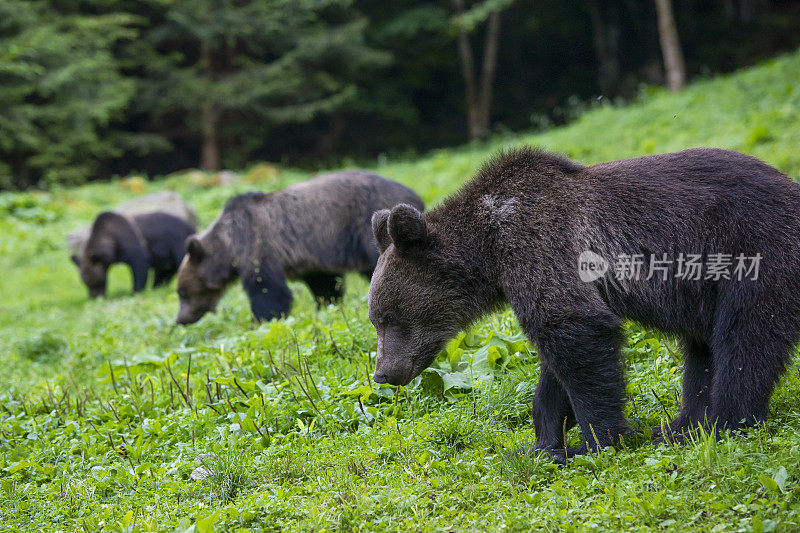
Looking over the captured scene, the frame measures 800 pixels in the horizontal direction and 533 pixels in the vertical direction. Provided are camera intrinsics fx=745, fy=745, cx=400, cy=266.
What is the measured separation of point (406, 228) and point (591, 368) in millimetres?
1406

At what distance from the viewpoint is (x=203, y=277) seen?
10.7 m

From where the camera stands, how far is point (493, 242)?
4676 mm

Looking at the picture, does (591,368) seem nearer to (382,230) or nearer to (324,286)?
(382,230)

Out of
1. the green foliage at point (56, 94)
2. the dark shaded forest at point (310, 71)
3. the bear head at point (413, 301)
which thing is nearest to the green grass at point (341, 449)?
the bear head at point (413, 301)

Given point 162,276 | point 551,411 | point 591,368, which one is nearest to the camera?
point 591,368

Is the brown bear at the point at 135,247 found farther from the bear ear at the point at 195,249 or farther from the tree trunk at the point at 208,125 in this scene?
the tree trunk at the point at 208,125

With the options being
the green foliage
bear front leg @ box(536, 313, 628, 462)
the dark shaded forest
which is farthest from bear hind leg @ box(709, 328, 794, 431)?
the green foliage

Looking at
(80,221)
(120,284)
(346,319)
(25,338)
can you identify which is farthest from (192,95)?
(346,319)

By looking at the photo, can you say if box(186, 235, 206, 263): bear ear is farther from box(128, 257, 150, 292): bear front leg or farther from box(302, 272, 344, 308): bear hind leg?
box(128, 257, 150, 292): bear front leg

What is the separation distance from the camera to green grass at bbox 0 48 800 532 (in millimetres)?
3770

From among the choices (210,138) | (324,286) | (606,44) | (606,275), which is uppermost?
(606,44)

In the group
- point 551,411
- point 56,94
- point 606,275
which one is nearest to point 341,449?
point 551,411

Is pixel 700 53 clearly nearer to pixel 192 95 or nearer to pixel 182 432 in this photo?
pixel 192 95

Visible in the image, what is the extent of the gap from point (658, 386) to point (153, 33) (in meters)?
30.5
